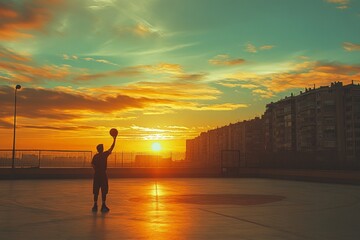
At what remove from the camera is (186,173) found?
127 ft

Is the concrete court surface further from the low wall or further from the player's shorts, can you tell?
the low wall

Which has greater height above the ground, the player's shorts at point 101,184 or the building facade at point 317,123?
the building facade at point 317,123

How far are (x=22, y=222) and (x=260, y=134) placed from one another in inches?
5854

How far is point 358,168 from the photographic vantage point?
33.1 metres

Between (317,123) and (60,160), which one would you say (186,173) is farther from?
(317,123)

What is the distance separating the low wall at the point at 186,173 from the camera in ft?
98.2

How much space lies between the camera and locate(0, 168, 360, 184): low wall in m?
29.9

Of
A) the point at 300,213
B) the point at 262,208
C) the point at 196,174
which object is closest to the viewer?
the point at 300,213

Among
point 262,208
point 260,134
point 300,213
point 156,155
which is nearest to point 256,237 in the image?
point 300,213

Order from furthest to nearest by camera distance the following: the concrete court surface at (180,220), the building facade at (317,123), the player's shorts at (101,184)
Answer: the building facade at (317,123), the player's shorts at (101,184), the concrete court surface at (180,220)

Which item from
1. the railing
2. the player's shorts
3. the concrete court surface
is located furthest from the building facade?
the player's shorts

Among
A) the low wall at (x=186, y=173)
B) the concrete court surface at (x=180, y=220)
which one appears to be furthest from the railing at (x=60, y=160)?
the concrete court surface at (x=180, y=220)

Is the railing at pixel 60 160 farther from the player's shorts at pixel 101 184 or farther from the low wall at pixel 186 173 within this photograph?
the player's shorts at pixel 101 184

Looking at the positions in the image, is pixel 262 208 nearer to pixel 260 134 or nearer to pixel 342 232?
pixel 342 232
